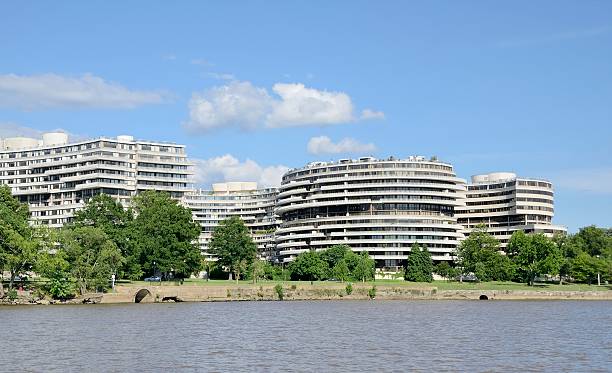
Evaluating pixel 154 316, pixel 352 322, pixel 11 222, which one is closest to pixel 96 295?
pixel 11 222

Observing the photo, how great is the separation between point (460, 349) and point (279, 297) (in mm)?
111088

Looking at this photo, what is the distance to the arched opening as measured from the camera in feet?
534

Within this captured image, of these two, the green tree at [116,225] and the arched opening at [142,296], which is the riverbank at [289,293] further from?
the green tree at [116,225]

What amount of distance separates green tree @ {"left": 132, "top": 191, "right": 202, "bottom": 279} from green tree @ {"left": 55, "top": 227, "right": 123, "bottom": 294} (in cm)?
1843

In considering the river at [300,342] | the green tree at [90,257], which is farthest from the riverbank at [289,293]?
the river at [300,342]

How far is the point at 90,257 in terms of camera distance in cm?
15588

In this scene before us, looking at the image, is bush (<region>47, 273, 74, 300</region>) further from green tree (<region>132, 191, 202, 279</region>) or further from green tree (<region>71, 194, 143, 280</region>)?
green tree (<region>132, 191, 202, 279</region>)

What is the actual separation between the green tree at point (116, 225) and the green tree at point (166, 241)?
174cm

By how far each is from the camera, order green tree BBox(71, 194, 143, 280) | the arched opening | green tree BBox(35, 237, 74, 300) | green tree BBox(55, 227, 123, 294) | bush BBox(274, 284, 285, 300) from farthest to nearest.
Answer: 1. bush BBox(274, 284, 285, 300)
2. green tree BBox(71, 194, 143, 280)
3. the arched opening
4. green tree BBox(55, 227, 123, 294)
5. green tree BBox(35, 237, 74, 300)

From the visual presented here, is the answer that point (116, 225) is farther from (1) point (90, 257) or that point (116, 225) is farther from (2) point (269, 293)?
(2) point (269, 293)

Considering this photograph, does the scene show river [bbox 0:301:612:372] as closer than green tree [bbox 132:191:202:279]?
Yes

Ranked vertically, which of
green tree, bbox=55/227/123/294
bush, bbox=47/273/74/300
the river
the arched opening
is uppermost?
green tree, bbox=55/227/123/294

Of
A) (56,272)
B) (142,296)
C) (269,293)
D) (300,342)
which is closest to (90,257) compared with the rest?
(56,272)

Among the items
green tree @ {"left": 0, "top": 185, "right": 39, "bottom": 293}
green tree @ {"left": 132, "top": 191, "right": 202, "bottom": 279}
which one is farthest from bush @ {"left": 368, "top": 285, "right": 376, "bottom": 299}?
green tree @ {"left": 0, "top": 185, "right": 39, "bottom": 293}
